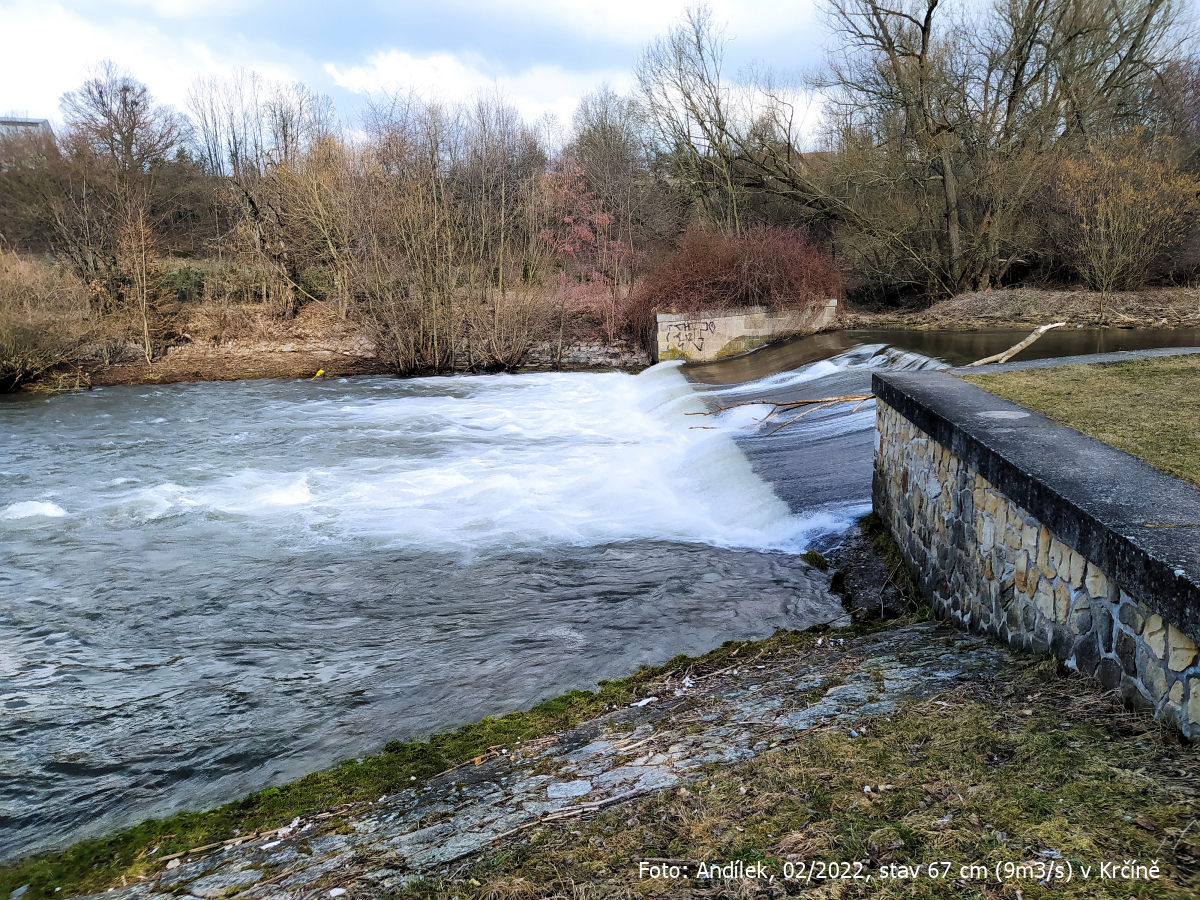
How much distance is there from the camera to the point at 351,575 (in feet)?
24.6

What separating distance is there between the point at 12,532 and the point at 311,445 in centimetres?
465

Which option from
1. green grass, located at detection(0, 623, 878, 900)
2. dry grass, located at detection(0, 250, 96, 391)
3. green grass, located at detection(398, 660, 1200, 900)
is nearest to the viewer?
green grass, located at detection(398, 660, 1200, 900)

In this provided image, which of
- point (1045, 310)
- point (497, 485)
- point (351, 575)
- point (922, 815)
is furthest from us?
point (1045, 310)

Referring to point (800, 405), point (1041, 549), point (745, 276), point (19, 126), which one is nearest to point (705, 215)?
point (745, 276)

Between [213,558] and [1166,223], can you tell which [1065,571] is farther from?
[1166,223]

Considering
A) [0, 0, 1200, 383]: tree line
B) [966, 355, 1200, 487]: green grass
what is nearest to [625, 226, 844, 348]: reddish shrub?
[0, 0, 1200, 383]: tree line

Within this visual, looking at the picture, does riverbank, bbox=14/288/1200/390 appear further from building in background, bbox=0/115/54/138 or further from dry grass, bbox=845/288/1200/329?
building in background, bbox=0/115/54/138

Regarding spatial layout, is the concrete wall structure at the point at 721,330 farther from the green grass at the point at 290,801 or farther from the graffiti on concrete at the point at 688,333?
the green grass at the point at 290,801

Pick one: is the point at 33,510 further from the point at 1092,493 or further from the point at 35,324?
the point at 35,324

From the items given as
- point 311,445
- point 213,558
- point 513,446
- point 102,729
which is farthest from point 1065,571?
point 311,445

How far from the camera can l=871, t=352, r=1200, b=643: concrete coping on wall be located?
275cm

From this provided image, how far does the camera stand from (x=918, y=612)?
5590 millimetres

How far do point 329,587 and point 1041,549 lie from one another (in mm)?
5738

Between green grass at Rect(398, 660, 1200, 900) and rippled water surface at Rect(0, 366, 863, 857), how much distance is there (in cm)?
232
